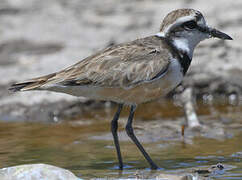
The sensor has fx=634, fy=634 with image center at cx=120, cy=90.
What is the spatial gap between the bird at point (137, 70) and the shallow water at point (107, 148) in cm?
30

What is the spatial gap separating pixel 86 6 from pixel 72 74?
5.90 m

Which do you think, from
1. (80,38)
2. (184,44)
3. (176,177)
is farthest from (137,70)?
(80,38)

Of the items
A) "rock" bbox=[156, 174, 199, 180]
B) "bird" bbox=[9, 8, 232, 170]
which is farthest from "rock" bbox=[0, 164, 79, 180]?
"bird" bbox=[9, 8, 232, 170]

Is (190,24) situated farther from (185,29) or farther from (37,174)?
(37,174)

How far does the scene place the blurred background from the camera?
6820 mm

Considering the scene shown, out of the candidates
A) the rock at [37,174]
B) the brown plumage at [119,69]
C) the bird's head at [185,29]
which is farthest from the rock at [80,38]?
the rock at [37,174]

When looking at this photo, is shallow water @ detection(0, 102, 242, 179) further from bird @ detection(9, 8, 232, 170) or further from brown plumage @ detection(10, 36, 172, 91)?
brown plumage @ detection(10, 36, 172, 91)

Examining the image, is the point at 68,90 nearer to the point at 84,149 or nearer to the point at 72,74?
the point at 72,74

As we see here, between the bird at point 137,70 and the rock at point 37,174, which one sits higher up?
the bird at point 137,70

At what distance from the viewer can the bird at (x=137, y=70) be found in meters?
6.38

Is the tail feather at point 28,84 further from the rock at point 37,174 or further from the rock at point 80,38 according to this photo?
the rock at point 80,38

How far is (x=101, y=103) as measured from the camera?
9703 millimetres

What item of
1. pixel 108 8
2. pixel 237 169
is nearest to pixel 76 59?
pixel 108 8

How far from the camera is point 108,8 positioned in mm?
12055
